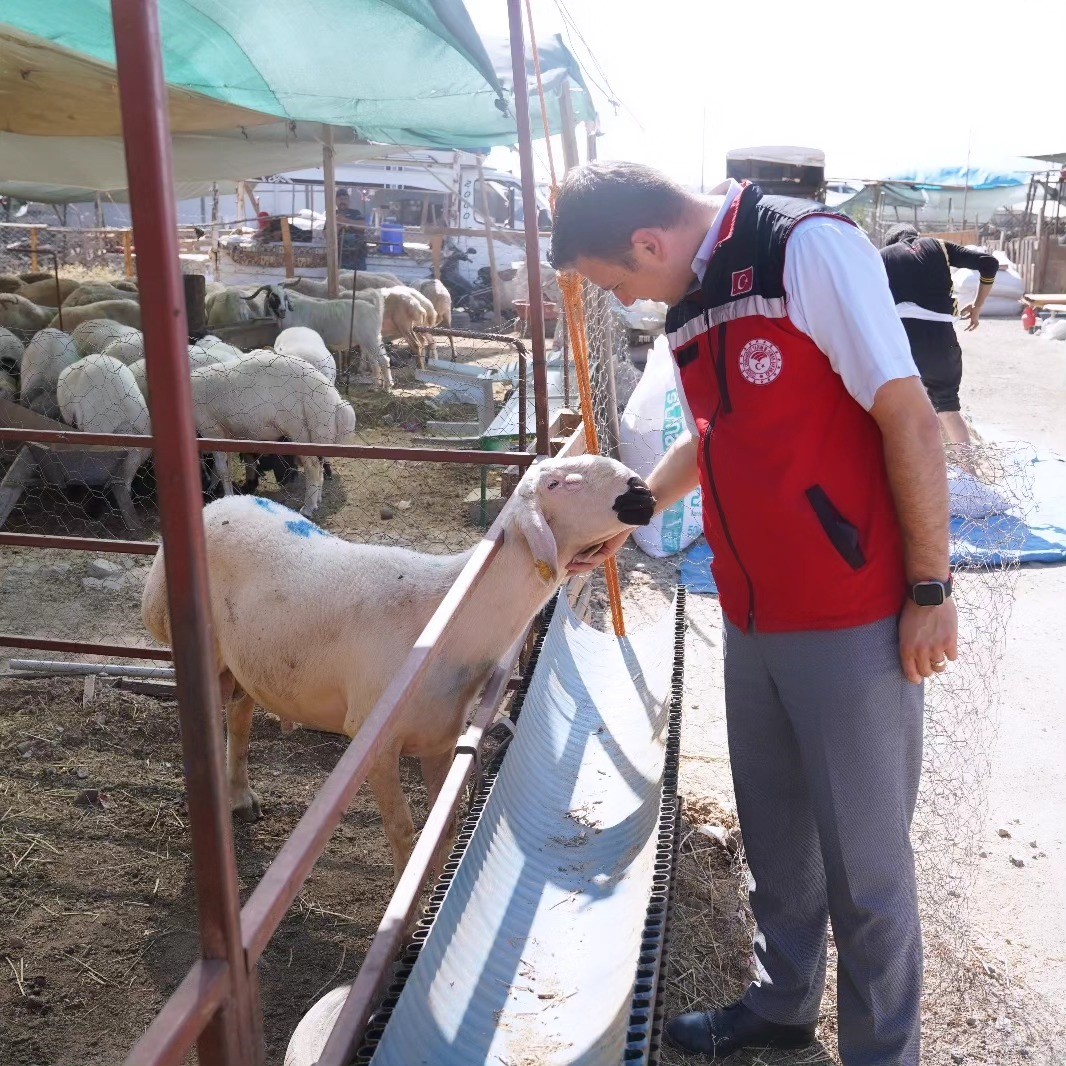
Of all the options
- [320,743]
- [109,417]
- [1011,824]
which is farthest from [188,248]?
[1011,824]

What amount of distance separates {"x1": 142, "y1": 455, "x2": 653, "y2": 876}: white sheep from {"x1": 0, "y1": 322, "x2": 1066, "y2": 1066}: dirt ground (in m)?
0.49

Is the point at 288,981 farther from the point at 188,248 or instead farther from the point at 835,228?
the point at 188,248

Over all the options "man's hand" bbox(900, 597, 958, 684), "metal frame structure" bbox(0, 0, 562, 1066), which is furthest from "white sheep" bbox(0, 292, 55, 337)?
"metal frame structure" bbox(0, 0, 562, 1066)

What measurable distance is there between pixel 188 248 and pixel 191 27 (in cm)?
2371

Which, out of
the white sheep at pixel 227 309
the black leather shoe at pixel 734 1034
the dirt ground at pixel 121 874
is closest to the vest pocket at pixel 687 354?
the black leather shoe at pixel 734 1034

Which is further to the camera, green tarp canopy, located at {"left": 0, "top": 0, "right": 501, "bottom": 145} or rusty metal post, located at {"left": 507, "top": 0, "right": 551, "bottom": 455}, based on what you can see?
green tarp canopy, located at {"left": 0, "top": 0, "right": 501, "bottom": 145}

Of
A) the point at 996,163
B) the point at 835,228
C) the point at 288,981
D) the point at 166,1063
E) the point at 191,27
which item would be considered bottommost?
the point at 288,981

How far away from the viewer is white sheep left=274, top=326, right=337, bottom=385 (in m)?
10.5

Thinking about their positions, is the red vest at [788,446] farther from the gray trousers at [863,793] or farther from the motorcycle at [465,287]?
the motorcycle at [465,287]

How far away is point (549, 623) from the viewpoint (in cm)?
421

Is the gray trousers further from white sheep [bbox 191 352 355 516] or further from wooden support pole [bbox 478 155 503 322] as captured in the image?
wooden support pole [bbox 478 155 503 322]

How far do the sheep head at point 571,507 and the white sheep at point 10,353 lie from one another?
8005 millimetres

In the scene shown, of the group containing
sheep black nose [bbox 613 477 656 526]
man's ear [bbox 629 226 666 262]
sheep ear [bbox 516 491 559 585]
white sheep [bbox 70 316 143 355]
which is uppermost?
man's ear [bbox 629 226 666 262]

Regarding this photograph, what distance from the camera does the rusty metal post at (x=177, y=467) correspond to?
41.6 inches
